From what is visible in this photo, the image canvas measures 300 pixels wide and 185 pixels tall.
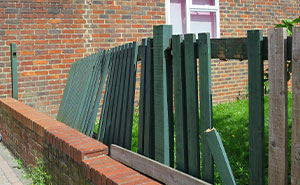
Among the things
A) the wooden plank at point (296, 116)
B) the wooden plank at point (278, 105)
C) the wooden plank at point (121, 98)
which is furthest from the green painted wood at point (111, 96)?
the wooden plank at point (296, 116)

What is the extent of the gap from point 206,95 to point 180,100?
0.30 meters

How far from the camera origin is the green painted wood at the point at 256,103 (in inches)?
83.4

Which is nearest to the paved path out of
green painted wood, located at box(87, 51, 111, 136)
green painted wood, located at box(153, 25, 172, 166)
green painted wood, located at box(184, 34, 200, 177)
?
green painted wood, located at box(87, 51, 111, 136)

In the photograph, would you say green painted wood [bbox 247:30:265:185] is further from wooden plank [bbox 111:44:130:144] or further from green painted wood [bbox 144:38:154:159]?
wooden plank [bbox 111:44:130:144]

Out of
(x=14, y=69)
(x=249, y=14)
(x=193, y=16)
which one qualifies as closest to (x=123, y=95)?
(x=14, y=69)

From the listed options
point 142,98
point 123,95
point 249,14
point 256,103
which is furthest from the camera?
point 249,14

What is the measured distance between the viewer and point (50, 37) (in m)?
7.17

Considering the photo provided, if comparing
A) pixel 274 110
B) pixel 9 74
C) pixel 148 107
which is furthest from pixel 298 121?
pixel 9 74

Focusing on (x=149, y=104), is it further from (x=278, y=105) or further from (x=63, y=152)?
(x=278, y=105)

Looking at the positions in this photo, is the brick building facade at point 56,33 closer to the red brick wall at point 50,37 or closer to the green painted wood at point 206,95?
the red brick wall at point 50,37

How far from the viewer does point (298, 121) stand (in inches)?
76.2

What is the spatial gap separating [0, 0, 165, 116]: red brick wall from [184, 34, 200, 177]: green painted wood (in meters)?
5.01

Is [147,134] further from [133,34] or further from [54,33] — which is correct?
[133,34]

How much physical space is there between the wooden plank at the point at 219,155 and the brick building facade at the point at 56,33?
5.25 meters
